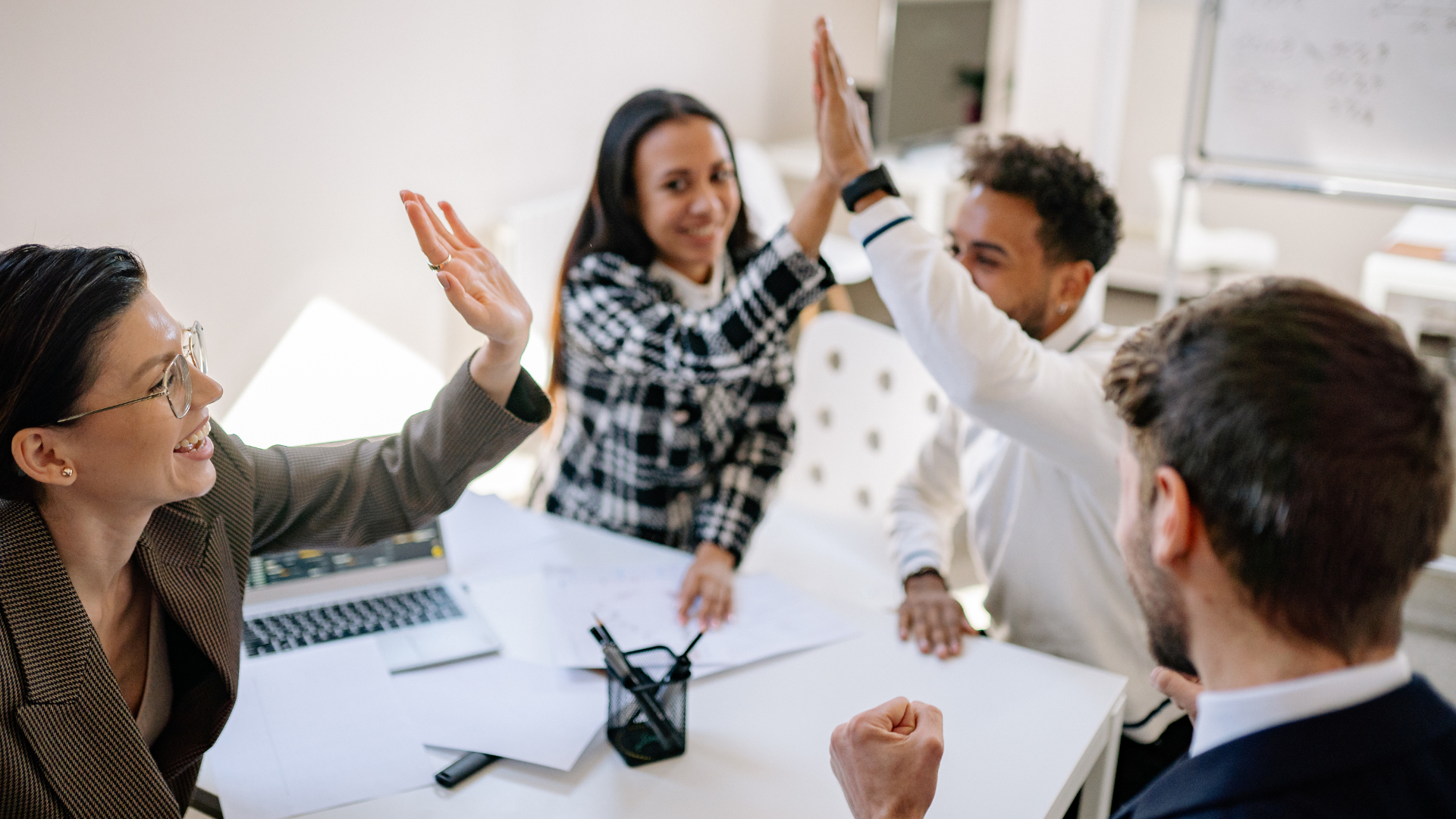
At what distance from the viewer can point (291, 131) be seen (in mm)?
2570

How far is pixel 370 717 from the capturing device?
1.26m

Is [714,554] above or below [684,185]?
below

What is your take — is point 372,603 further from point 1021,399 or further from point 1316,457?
point 1316,457

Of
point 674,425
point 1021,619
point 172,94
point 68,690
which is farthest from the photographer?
point 172,94

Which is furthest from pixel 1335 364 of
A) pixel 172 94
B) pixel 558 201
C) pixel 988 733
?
pixel 558 201

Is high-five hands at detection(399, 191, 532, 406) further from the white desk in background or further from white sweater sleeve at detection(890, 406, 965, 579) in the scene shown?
white sweater sleeve at detection(890, 406, 965, 579)

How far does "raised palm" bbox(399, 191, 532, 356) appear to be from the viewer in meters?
1.18

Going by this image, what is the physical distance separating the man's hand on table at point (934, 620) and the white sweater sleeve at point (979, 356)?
0.81ft

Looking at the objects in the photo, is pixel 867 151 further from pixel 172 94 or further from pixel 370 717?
pixel 172 94

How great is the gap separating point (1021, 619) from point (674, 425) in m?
0.62

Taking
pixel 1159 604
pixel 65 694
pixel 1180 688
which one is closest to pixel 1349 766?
pixel 1159 604

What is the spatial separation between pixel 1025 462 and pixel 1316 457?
790 mm

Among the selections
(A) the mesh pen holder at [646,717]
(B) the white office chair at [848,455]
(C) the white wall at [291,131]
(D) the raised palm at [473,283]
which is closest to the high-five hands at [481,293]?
(D) the raised palm at [473,283]

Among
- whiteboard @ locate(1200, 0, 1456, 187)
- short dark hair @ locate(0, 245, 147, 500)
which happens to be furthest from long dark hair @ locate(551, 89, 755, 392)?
whiteboard @ locate(1200, 0, 1456, 187)
